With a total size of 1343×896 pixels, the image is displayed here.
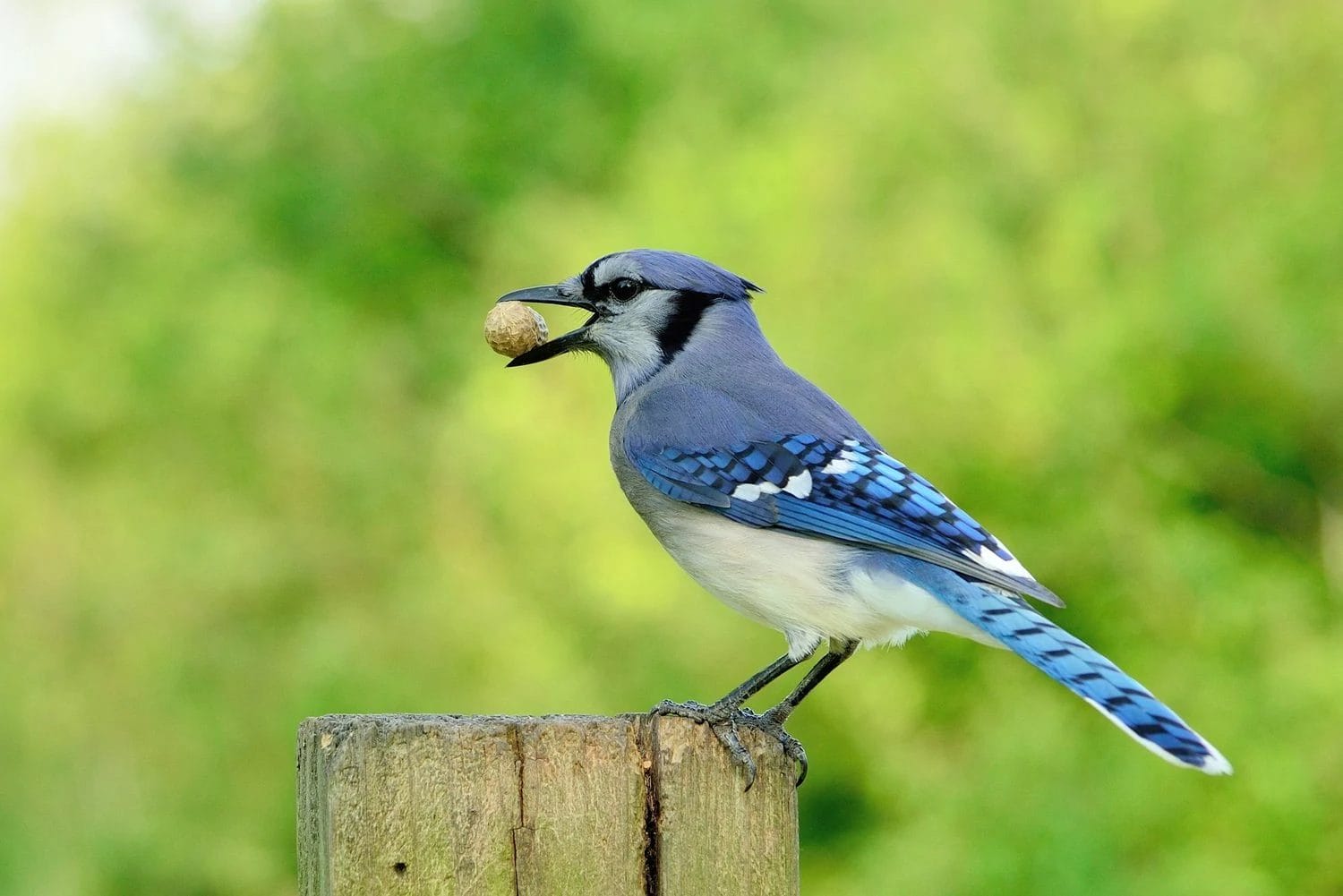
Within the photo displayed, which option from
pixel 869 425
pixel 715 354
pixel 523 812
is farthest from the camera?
pixel 869 425

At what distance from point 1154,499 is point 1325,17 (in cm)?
205

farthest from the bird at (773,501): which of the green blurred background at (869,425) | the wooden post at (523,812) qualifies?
the green blurred background at (869,425)

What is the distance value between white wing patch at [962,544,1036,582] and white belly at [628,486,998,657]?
0.10 metres

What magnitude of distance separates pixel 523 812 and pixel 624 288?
5.38 feet

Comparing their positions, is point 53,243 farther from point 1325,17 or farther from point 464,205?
point 1325,17

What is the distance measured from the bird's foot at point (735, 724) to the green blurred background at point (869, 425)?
181 cm

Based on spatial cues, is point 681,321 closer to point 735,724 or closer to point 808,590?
point 808,590

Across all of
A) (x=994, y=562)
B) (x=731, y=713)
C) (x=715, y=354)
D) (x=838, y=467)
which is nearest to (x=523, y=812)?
(x=731, y=713)

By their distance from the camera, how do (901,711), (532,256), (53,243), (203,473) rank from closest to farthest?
1. (901,711)
2. (532,256)
3. (203,473)
4. (53,243)

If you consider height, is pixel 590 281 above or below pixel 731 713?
above

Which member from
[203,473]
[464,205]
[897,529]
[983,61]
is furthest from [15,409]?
[897,529]

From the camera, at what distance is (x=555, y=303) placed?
10.2ft

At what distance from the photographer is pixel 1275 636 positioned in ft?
17.6

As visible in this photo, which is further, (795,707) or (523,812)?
(795,707)
